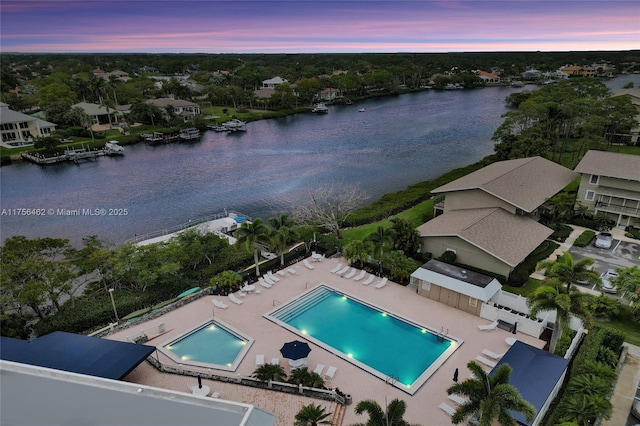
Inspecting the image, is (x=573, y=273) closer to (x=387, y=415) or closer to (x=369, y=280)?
(x=369, y=280)

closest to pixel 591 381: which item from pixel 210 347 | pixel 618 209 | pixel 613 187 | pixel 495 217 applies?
pixel 495 217

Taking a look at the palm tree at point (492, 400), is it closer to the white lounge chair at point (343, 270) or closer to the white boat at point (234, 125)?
the white lounge chair at point (343, 270)

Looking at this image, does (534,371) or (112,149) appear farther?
(112,149)

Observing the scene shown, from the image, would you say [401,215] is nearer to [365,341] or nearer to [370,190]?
[370,190]

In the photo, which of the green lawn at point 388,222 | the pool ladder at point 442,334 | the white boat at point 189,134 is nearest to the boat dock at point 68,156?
the white boat at point 189,134

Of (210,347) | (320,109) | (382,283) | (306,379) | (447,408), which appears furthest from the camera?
(320,109)

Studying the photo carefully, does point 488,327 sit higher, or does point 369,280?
point 488,327

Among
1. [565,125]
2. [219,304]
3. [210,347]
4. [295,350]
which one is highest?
[565,125]

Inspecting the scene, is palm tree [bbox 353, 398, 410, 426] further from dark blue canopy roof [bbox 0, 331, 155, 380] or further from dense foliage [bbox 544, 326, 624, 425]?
dark blue canopy roof [bbox 0, 331, 155, 380]

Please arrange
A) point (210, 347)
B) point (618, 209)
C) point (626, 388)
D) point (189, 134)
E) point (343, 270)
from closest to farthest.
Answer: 1. point (626, 388)
2. point (210, 347)
3. point (343, 270)
4. point (618, 209)
5. point (189, 134)
